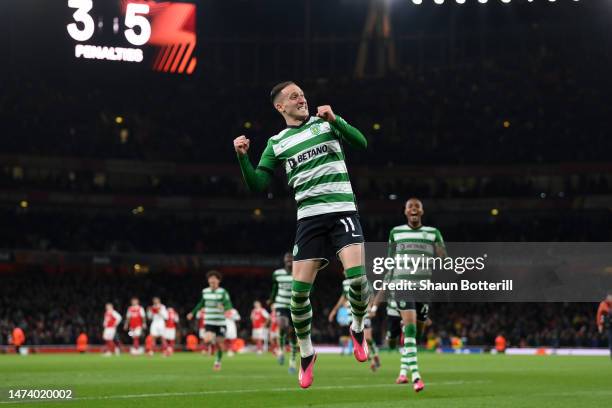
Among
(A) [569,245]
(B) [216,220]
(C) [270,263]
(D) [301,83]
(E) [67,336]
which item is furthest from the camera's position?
(D) [301,83]

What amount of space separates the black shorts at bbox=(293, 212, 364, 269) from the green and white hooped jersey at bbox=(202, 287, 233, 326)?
1693cm

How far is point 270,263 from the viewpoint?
209 feet

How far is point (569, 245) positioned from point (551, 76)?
13.3 metres

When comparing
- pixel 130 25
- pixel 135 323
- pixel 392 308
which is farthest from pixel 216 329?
pixel 130 25

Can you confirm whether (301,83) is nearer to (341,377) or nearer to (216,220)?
(216,220)

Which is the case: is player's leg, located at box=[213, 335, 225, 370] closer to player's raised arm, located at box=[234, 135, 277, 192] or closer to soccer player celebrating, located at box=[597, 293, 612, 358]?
soccer player celebrating, located at box=[597, 293, 612, 358]

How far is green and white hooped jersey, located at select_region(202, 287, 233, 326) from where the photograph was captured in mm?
27266

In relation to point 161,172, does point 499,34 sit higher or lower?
higher

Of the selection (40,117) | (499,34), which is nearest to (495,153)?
(499,34)

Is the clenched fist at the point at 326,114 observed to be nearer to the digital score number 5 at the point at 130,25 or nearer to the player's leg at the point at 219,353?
the player's leg at the point at 219,353

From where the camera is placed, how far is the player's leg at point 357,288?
10.4 m

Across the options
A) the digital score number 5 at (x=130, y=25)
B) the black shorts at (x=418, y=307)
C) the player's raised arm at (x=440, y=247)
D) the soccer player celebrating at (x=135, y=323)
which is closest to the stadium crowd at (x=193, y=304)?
the soccer player celebrating at (x=135, y=323)

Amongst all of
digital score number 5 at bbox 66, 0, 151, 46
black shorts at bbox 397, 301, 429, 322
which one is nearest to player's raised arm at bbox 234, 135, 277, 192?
black shorts at bbox 397, 301, 429, 322

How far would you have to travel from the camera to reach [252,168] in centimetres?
1068
